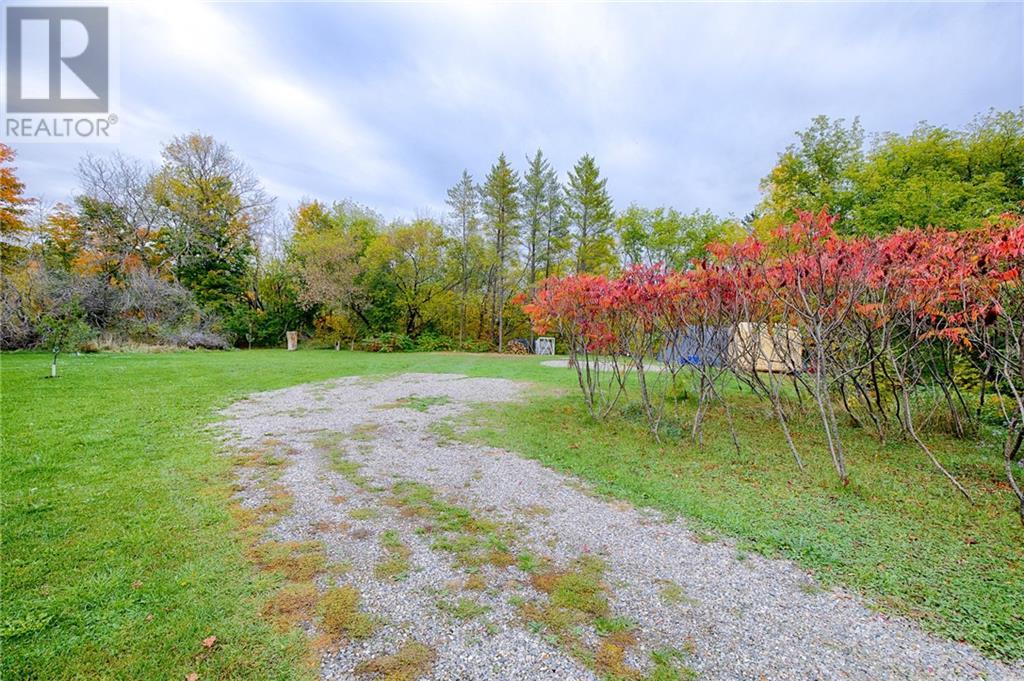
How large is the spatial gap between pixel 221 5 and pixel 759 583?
8.57m

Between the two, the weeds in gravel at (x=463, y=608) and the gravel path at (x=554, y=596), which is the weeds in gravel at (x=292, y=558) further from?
the weeds in gravel at (x=463, y=608)

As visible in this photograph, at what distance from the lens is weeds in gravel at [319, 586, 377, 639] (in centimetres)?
163

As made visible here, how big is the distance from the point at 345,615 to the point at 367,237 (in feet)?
66.7

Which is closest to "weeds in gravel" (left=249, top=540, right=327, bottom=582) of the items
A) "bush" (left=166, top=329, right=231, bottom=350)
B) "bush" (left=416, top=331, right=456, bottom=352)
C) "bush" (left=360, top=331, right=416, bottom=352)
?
"bush" (left=166, top=329, right=231, bottom=350)

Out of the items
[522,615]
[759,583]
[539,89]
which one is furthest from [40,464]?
[539,89]

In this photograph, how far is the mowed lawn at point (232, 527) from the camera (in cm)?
156

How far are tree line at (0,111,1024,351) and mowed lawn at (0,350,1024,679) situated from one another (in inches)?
318

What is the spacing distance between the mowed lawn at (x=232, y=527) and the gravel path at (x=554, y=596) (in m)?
0.24

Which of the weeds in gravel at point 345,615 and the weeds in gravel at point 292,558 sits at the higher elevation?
the weeds in gravel at point 292,558

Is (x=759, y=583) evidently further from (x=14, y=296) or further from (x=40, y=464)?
(x=14, y=296)

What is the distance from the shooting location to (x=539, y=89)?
10.2m

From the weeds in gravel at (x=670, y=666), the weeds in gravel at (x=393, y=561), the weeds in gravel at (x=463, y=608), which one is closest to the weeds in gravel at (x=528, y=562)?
the weeds in gravel at (x=463, y=608)

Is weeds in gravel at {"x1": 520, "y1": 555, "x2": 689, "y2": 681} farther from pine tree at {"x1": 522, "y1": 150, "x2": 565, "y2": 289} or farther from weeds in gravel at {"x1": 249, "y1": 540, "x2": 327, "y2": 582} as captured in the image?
pine tree at {"x1": 522, "y1": 150, "x2": 565, "y2": 289}

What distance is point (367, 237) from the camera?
65.3ft
